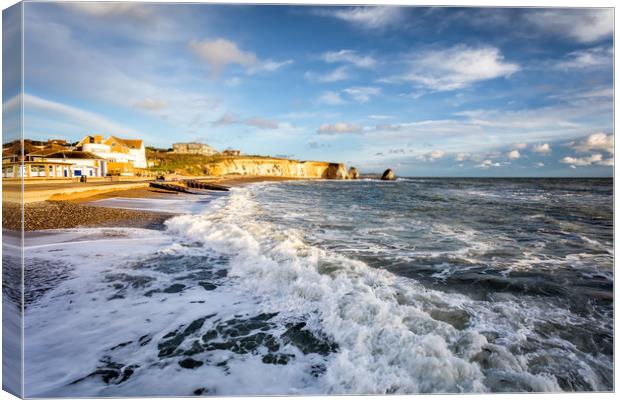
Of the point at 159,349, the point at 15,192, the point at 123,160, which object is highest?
the point at 123,160

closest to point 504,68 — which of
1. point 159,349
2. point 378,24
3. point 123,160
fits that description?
point 378,24

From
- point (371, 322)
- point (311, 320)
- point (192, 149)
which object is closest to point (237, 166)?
point (192, 149)

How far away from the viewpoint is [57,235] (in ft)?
19.0

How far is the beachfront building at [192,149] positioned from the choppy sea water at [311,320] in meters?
60.2

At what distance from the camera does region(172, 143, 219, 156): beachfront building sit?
60128 millimetres

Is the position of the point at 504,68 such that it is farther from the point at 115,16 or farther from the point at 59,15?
the point at 59,15

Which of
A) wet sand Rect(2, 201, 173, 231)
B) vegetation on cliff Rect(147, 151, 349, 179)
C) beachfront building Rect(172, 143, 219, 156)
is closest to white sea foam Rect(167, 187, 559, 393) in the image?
wet sand Rect(2, 201, 173, 231)

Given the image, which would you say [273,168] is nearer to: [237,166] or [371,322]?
[237,166]

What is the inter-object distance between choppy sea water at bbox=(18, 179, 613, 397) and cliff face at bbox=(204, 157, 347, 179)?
5295 centimetres

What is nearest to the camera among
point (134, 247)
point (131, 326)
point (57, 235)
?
point (131, 326)

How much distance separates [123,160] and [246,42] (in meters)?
23.9

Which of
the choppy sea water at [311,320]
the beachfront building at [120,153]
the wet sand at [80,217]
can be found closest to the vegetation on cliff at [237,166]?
the beachfront building at [120,153]

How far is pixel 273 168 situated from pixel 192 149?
1972 cm

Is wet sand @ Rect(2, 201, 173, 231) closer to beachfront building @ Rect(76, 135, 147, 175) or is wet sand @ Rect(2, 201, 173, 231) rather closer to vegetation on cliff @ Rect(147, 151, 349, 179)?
beachfront building @ Rect(76, 135, 147, 175)
